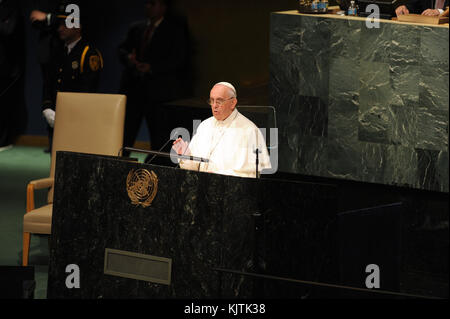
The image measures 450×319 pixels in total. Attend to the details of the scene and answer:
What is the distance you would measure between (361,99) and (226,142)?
2.92 ft

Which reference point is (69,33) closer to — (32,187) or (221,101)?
(32,187)

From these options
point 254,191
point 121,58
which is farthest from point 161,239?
point 121,58

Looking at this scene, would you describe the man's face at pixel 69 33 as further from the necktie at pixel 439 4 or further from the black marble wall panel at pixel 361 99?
the necktie at pixel 439 4

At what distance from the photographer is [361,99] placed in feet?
17.0

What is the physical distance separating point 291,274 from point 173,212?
68 cm

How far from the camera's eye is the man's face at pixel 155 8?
855cm

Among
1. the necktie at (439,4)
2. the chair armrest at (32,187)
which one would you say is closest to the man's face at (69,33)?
the chair armrest at (32,187)

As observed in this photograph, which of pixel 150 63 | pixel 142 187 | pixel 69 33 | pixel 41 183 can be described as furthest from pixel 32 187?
pixel 150 63

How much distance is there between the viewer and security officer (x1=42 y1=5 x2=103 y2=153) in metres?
7.49

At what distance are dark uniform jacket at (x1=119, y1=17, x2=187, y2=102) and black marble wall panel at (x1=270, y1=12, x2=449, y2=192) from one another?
3.23 m

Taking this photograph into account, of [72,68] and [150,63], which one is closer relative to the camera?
[72,68]

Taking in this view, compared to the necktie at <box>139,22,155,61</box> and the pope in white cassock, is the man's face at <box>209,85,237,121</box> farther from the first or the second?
the necktie at <box>139,22,155,61</box>

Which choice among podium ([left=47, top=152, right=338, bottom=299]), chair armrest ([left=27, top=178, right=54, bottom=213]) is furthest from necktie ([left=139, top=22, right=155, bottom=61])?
podium ([left=47, top=152, right=338, bottom=299])
